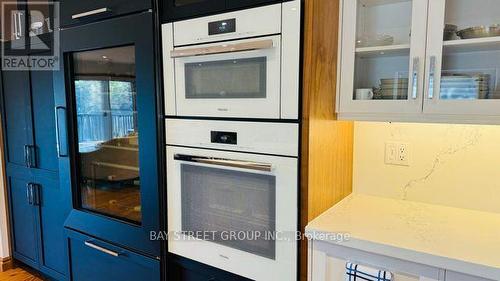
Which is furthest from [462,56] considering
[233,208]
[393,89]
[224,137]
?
[233,208]

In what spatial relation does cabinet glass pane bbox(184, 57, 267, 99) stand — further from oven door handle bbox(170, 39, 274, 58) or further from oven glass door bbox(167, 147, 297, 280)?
oven glass door bbox(167, 147, 297, 280)

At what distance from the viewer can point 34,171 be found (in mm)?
2564

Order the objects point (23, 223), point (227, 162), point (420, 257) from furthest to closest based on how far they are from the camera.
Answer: point (23, 223) < point (227, 162) < point (420, 257)

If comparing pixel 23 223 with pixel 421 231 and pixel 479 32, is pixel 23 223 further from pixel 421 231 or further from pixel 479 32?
pixel 479 32

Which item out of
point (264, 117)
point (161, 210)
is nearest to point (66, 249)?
Answer: point (161, 210)

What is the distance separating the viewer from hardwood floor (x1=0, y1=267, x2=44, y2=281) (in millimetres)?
2820

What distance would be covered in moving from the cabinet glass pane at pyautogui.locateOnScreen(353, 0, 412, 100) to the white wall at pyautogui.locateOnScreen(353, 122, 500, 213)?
32 centimetres

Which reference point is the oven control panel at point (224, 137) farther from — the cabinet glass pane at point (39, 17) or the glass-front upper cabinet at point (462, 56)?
the cabinet glass pane at point (39, 17)

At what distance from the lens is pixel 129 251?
1846 mm

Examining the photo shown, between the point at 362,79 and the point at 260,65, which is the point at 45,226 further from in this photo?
the point at 362,79

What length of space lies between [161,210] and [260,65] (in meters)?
0.89

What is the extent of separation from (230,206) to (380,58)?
3.00 ft

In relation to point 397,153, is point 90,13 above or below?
above

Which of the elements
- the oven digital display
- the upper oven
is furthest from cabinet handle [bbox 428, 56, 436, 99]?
the oven digital display
